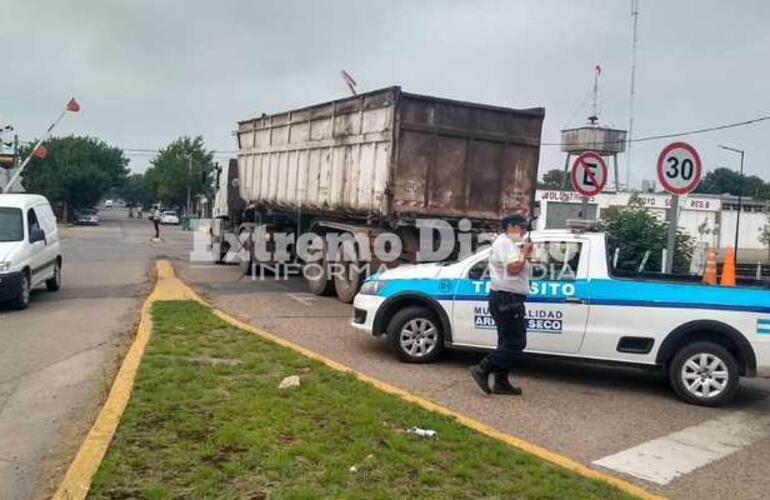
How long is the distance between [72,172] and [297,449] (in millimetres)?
71358

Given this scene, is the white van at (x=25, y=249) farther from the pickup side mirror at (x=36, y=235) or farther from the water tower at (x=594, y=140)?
the water tower at (x=594, y=140)

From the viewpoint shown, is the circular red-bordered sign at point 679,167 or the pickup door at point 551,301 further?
the circular red-bordered sign at point 679,167

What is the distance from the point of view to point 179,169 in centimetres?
8306

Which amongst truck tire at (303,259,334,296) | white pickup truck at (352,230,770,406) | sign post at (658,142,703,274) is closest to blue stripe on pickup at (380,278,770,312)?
white pickup truck at (352,230,770,406)

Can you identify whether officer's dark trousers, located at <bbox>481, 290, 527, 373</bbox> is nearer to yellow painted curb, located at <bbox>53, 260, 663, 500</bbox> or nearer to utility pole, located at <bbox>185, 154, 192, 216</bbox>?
yellow painted curb, located at <bbox>53, 260, 663, 500</bbox>

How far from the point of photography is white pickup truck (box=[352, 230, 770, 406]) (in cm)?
704

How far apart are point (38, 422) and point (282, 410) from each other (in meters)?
1.88

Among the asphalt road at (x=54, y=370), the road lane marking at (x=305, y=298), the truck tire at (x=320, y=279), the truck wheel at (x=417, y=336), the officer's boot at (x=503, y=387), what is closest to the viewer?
the asphalt road at (x=54, y=370)

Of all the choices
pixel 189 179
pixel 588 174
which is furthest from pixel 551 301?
pixel 189 179

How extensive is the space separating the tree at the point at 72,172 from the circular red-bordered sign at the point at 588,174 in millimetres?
62617

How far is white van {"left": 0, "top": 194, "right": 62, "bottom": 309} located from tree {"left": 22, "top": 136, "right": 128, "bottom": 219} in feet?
183

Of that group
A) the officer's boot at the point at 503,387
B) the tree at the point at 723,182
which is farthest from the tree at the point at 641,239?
the tree at the point at 723,182

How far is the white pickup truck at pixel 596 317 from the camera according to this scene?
704cm

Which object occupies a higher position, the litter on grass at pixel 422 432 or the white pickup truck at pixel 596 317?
the white pickup truck at pixel 596 317
